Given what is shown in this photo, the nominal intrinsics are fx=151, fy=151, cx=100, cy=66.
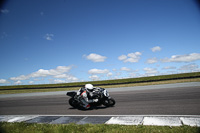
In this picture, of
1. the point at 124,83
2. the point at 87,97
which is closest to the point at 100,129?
the point at 87,97

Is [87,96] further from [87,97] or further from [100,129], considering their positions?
[100,129]

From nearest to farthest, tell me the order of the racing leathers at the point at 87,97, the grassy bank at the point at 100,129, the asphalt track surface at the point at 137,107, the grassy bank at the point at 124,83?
1. the grassy bank at the point at 100,129
2. the asphalt track surface at the point at 137,107
3. the racing leathers at the point at 87,97
4. the grassy bank at the point at 124,83

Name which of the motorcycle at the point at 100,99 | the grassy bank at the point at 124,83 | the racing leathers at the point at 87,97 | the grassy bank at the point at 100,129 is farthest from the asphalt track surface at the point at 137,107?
the grassy bank at the point at 124,83

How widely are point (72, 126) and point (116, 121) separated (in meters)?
1.55

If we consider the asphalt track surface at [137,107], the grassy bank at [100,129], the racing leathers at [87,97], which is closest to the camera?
the grassy bank at [100,129]

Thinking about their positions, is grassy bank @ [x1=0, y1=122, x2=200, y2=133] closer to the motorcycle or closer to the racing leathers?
the racing leathers

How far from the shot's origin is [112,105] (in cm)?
835

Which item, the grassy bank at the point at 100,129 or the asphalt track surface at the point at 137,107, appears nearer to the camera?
the grassy bank at the point at 100,129

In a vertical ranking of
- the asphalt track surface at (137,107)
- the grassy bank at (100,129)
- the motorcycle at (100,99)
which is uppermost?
the motorcycle at (100,99)

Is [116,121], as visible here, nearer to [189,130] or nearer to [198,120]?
[189,130]

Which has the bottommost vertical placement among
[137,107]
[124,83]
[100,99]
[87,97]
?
[137,107]

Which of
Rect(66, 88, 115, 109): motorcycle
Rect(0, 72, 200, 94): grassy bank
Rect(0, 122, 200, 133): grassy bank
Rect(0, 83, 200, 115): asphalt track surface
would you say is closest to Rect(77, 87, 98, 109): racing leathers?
Rect(66, 88, 115, 109): motorcycle

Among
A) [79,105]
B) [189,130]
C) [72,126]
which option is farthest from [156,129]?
[79,105]

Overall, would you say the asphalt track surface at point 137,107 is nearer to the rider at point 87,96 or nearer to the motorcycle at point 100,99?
the motorcycle at point 100,99
